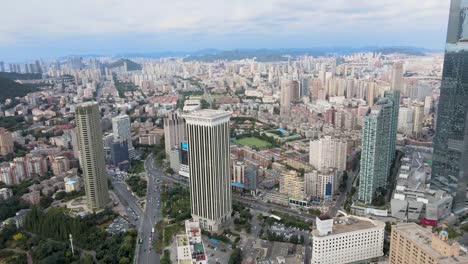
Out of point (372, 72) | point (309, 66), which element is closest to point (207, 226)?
point (372, 72)

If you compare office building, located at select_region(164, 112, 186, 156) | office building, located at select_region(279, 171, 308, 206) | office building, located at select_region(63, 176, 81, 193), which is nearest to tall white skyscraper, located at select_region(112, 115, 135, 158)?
office building, located at select_region(164, 112, 186, 156)

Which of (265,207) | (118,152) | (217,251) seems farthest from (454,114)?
(118,152)

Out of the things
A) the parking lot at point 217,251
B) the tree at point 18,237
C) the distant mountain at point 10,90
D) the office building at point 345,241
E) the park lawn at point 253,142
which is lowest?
the parking lot at point 217,251

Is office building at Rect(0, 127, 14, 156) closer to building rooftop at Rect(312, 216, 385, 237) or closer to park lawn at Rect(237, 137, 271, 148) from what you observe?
park lawn at Rect(237, 137, 271, 148)

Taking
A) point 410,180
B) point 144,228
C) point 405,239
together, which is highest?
point 405,239

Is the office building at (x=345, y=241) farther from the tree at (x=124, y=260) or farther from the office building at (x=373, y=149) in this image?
the tree at (x=124, y=260)

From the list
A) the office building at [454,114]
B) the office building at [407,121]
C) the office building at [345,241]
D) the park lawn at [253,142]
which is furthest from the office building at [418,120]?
the office building at [345,241]

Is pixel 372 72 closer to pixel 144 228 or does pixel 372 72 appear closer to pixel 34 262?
pixel 144 228
